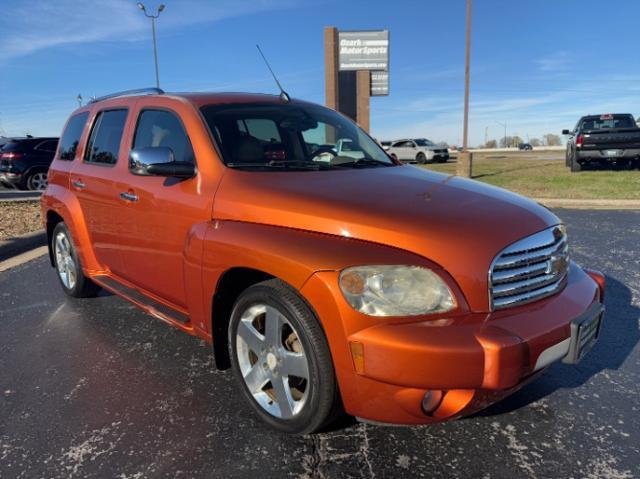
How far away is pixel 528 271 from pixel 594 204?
29.5 ft

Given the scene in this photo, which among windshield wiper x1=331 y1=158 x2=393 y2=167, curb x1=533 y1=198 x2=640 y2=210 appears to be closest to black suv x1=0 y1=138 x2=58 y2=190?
curb x1=533 y1=198 x2=640 y2=210

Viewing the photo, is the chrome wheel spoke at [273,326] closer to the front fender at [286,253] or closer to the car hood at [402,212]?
the front fender at [286,253]

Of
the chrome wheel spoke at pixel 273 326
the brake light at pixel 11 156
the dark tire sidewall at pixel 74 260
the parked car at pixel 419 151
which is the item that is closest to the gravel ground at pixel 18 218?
the dark tire sidewall at pixel 74 260

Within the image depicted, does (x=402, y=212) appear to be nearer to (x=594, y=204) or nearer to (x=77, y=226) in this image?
(x=77, y=226)

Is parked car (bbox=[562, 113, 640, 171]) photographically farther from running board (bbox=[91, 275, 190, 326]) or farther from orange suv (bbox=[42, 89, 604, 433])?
running board (bbox=[91, 275, 190, 326])

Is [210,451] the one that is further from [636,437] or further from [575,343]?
[636,437]

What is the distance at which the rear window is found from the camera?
53.6ft

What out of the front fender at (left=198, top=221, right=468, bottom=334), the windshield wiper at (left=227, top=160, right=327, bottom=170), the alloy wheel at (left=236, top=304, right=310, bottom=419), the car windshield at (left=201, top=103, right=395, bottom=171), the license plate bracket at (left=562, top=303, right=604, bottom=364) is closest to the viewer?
the front fender at (left=198, top=221, right=468, bottom=334)

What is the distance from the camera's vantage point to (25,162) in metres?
14.8

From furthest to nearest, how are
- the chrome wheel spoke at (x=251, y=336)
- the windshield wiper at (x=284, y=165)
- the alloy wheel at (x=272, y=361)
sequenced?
the windshield wiper at (x=284, y=165) → the chrome wheel spoke at (x=251, y=336) → the alloy wheel at (x=272, y=361)

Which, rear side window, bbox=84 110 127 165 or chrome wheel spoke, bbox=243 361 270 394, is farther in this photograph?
rear side window, bbox=84 110 127 165

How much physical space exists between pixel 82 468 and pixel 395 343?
159 centimetres

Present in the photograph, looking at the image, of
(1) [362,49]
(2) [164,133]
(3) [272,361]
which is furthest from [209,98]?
(1) [362,49]

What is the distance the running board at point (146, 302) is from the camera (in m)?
3.14
